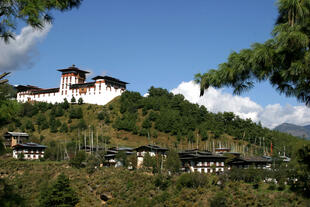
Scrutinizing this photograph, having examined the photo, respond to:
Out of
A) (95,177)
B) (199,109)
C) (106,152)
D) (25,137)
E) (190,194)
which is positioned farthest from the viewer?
(199,109)

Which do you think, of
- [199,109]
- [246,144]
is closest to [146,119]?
[199,109]

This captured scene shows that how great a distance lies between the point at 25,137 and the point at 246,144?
5213cm

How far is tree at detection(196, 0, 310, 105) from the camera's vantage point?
5148mm

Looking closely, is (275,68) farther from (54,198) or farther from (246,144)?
(246,144)

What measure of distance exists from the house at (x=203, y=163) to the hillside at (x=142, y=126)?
20989 mm

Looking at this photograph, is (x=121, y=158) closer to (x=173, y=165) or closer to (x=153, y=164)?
(x=153, y=164)

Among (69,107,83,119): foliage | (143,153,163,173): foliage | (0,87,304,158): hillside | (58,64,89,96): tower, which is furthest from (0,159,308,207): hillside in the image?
(58,64,89,96): tower

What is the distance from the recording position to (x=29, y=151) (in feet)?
204

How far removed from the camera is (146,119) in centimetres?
8794

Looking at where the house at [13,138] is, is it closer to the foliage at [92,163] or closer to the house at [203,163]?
the foliage at [92,163]

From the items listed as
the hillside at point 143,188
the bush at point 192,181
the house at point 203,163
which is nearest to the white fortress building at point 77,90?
the hillside at point 143,188

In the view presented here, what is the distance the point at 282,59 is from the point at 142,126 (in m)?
81.4

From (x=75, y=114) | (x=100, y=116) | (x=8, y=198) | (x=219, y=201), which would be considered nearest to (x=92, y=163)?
(x=219, y=201)

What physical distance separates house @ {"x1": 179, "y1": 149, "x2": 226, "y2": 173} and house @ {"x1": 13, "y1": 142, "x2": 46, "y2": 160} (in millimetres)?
27676
